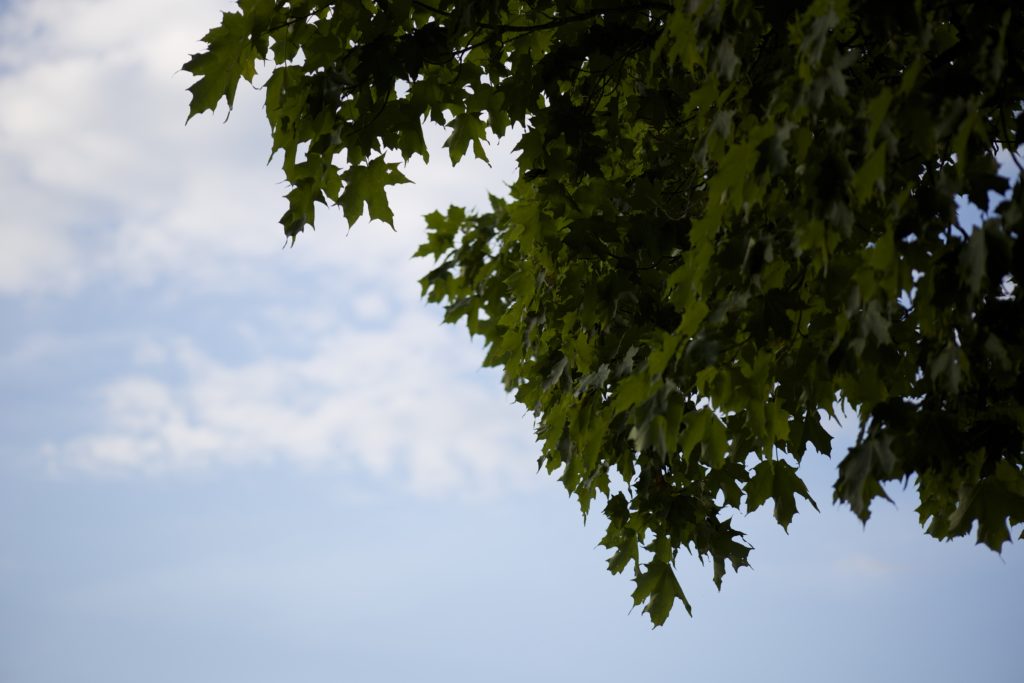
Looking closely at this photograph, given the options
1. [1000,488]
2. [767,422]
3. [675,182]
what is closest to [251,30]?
[675,182]

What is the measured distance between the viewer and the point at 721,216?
11.9 feet

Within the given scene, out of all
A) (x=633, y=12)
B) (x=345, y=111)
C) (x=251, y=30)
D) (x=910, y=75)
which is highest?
(x=633, y=12)

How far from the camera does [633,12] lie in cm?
537

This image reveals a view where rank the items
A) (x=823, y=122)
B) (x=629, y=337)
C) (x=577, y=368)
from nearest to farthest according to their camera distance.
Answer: (x=823, y=122)
(x=629, y=337)
(x=577, y=368)

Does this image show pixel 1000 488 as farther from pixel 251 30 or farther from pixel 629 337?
pixel 251 30

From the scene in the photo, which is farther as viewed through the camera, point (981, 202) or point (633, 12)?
point (633, 12)

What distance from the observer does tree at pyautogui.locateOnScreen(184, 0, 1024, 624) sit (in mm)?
3207

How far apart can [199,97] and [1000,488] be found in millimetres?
3890

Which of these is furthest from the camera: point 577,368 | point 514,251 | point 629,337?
point 514,251

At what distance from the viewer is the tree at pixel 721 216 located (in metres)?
3.21

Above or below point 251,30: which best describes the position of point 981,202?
below

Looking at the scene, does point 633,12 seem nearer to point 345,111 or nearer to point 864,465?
point 345,111

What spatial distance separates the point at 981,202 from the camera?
10.8ft

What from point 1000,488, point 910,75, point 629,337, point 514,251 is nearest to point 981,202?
point 910,75
